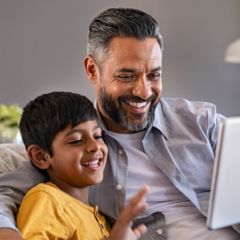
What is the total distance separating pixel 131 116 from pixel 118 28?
0.33m

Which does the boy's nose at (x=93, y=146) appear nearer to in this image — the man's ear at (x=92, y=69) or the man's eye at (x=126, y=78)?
the man's eye at (x=126, y=78)

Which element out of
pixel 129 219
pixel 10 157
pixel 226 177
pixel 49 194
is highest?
pixel 226 177

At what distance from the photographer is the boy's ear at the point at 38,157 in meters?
1.57

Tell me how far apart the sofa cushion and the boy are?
191mm

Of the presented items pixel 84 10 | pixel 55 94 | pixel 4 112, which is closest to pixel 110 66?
pixel 55 94

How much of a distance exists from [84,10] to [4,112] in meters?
1.44

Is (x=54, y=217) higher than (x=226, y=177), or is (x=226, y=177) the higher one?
(x=226, y=177)

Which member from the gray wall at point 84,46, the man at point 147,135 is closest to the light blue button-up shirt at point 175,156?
the man at point 147,135

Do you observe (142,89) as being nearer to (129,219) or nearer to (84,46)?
(129,219)

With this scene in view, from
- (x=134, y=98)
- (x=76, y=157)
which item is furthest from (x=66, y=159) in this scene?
(x=134, y=98)

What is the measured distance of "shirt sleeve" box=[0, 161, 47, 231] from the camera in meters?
1.47

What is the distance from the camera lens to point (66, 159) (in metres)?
1.52

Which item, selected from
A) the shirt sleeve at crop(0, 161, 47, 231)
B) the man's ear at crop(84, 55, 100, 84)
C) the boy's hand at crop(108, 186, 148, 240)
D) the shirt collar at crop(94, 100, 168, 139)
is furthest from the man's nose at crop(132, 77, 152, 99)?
the boy's hand at crop(108, 186, 148, 240)

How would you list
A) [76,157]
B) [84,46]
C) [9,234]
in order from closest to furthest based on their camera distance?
1. [9,234]
2. [76,157]
3. [84,46]
